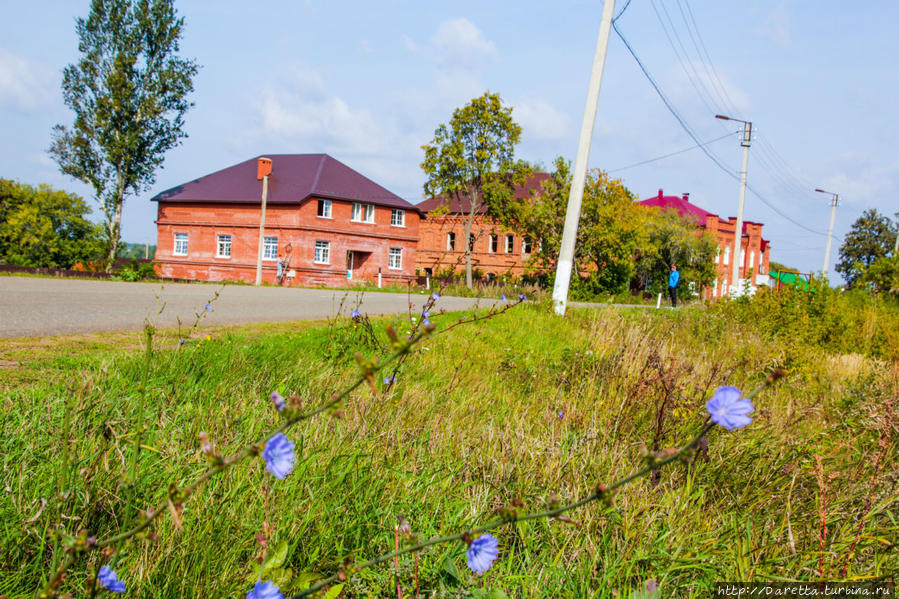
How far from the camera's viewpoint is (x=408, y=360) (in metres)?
4.70

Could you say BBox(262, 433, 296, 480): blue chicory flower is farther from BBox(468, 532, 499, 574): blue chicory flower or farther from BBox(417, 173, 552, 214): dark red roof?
BBox(417, 173, 552, 214): dark red roof

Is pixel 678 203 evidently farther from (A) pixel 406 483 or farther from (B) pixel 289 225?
(A) pixel 406 483

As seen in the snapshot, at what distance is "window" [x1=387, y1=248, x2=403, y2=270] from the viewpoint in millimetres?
42844

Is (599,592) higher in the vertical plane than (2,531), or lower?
lower

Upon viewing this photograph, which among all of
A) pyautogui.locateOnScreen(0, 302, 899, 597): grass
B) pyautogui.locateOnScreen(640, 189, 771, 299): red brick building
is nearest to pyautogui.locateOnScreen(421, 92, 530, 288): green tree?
pyautogui.locateOnScreen(640, 189, 771, 299): red brick building

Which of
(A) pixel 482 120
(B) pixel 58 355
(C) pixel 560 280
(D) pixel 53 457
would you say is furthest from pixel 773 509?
(A) pixel 482 120

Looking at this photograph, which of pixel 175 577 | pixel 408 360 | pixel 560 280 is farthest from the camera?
pixel 560 280

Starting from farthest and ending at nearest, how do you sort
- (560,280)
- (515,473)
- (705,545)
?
(560,280) < (515,473) < (705,545)

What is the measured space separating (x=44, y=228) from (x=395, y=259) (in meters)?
23.8

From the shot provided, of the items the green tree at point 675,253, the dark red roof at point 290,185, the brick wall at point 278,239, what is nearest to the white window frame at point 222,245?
the brick wall at point 278,239

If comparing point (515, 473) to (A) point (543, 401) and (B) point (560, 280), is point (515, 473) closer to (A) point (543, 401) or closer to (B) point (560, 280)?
(A) point (543, 401)

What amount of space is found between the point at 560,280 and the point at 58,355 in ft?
26.3

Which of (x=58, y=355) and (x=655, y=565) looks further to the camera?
(x=58, y=355)

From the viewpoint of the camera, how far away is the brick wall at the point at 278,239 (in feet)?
129
